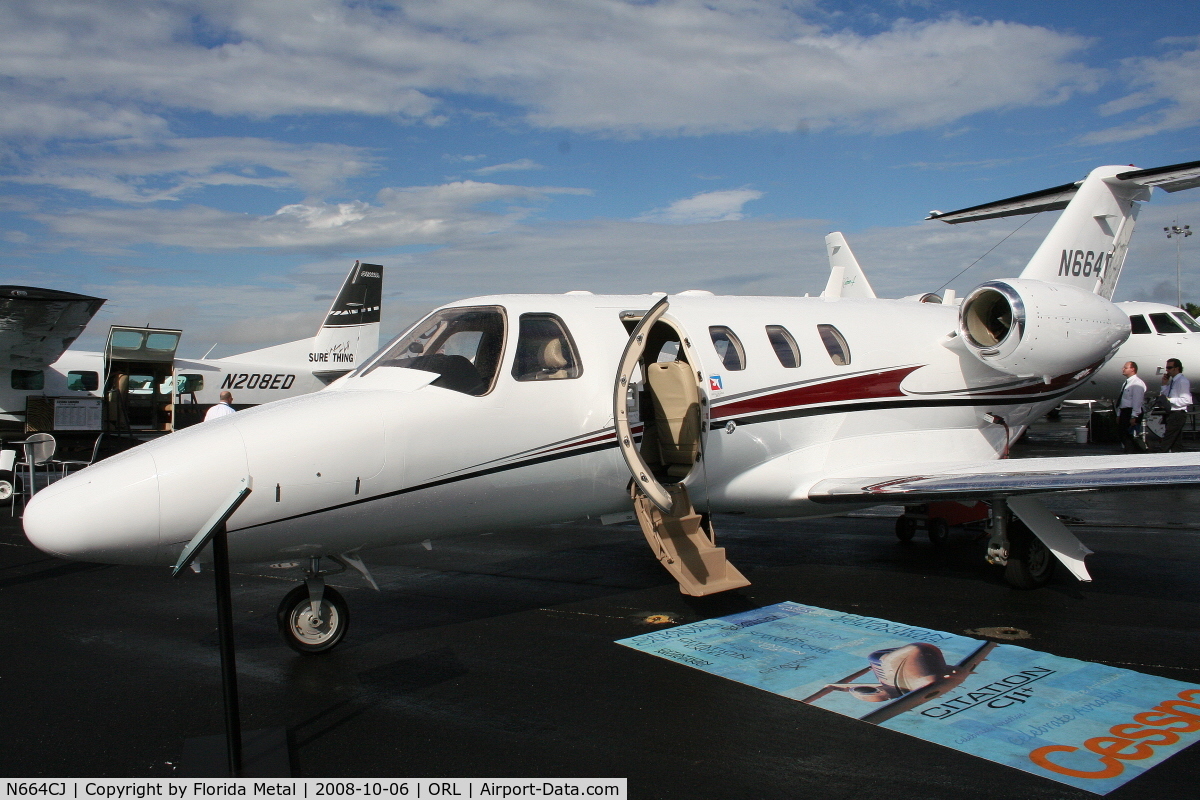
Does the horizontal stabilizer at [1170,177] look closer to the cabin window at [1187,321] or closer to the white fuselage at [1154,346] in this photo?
the white fuselage at [1154,346]

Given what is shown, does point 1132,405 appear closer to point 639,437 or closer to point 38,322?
point 639,437

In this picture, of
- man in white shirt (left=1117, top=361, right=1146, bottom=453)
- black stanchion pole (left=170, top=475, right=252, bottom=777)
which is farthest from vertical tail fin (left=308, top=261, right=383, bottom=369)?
black stanchion pole (left=170, top=475, right=252, bottom=777)

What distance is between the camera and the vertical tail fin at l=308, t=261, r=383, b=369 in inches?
1083

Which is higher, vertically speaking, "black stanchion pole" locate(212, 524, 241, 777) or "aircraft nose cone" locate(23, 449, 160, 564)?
"aircraft nose cone" locate(23, 449, 160, 564)

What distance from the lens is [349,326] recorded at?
90.9ft

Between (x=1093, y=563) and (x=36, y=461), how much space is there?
13887 millimetres

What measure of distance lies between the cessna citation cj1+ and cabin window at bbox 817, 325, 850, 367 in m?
0.02

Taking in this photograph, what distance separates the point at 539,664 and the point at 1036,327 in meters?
5.96

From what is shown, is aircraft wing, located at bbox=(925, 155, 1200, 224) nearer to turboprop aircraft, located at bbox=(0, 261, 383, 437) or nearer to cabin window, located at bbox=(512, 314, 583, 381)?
cabin window, located at bbox=(512, 314, 583, 381)

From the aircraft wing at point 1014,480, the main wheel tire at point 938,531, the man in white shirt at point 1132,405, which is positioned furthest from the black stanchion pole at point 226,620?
the man in white shirt at point 1132,405

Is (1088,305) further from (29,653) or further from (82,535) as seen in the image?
(29,653)

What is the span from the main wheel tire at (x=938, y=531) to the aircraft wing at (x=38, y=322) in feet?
51.7

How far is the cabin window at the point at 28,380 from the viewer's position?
1966cm

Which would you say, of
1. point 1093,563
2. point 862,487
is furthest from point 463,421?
point 1093,563
